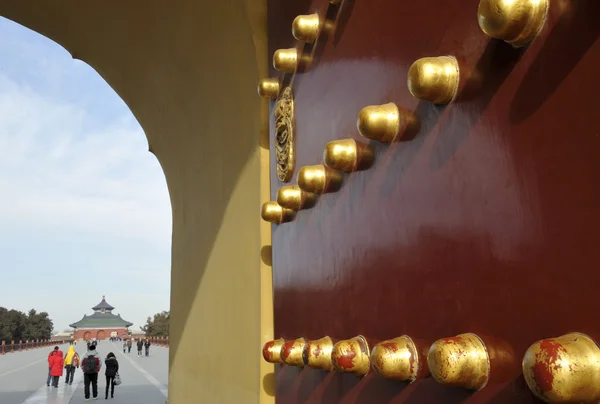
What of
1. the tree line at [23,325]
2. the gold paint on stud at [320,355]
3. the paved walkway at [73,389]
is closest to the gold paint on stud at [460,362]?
the gold paint on stud at [320,355]

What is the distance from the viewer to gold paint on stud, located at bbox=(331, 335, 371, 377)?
20.3 inches

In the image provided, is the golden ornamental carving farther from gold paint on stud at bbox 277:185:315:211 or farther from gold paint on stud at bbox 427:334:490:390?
gold paint on stud at bbox 427:334:490:390

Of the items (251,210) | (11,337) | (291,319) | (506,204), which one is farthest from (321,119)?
(11,337)

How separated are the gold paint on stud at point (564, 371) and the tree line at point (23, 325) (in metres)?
36.1

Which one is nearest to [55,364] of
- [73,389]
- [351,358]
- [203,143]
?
[73,389]

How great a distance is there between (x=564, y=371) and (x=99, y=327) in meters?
43.9

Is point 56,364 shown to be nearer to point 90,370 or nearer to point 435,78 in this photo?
point 90,370

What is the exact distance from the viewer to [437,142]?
427 millimetres

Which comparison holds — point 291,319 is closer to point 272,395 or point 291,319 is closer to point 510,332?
point 272,395

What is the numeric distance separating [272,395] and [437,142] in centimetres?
81

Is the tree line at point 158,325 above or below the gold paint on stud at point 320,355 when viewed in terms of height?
above

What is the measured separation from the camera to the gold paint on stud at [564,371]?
0.25 metres

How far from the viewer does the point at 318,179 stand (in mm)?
670

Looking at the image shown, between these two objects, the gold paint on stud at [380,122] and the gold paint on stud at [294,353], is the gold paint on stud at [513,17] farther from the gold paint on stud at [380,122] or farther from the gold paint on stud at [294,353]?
the gold paint on stud at [294,353]
